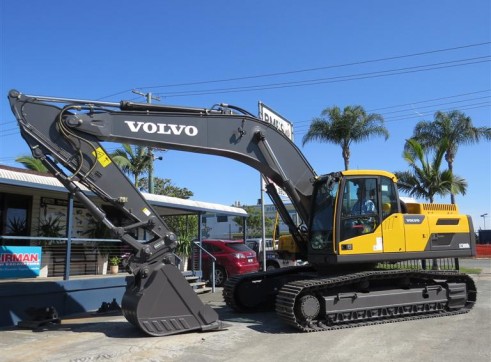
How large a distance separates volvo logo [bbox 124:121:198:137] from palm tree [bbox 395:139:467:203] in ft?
54.0

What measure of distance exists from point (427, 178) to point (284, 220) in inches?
565

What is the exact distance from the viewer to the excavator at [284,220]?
8.09m

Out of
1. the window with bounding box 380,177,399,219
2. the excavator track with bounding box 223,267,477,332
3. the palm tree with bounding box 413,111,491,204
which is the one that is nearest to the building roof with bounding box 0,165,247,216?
the excavator track with bounding box 223,267,477,332

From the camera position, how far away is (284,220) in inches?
406

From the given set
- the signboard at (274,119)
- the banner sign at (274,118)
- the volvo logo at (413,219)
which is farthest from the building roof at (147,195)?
the volvo logo at (413,219)

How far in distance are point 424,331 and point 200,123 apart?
535 cm

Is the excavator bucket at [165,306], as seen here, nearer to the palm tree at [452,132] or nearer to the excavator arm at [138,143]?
the excavator arm at [138,143]

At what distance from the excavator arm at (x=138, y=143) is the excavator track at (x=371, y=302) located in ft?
5.02

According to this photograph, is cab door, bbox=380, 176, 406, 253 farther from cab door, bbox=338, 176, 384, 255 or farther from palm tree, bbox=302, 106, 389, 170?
palm tree, bbox=302, 106, 389, 170

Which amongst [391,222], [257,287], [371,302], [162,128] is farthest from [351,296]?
[162,128]

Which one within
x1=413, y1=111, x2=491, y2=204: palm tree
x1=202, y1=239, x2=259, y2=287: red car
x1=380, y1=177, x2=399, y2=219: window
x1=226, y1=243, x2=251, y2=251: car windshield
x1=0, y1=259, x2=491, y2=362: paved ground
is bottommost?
x1=0, y1=259, x2=491, y2=362: paved ground

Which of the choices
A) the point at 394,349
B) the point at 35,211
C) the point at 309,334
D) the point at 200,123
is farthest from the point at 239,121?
the point at 35,211

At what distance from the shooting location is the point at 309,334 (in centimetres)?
815

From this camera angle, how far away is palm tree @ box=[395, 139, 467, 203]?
22359 mm
